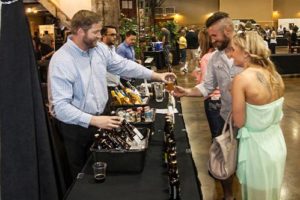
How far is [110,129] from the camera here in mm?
2186

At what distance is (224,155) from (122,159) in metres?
0.79

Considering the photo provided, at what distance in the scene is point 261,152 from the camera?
2363 millimetres

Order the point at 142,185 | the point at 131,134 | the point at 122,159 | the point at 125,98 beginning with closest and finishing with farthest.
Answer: the point at 142,185 → the point at 122,159 → the point at 131,134 → the point at 125,98

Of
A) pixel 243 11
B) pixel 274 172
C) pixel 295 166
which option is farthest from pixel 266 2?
pixel 274 172

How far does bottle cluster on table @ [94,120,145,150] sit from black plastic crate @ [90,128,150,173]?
8cm

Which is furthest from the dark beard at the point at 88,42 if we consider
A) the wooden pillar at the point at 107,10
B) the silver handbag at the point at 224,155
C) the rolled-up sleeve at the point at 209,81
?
the wooden pillar at the point at 107,10

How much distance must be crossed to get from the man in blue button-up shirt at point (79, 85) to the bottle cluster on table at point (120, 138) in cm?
10

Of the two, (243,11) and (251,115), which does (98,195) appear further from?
(243,11)

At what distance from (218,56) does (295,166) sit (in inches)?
84.6

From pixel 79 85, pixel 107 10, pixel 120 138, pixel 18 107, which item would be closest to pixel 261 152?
pixel 120 138

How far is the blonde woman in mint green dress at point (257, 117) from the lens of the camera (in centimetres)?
231

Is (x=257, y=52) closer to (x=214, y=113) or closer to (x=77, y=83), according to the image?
(x=77, y=83)

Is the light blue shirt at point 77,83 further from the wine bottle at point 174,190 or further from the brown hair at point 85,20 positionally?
the wine bottle at point 174,190

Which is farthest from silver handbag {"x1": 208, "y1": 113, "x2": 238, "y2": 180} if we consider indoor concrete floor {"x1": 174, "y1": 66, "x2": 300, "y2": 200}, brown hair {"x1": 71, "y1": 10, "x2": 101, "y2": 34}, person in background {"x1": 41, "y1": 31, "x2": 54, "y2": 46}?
person in background {"x1": 41, "y1": 31, "x2": 54, "y2": 46}
